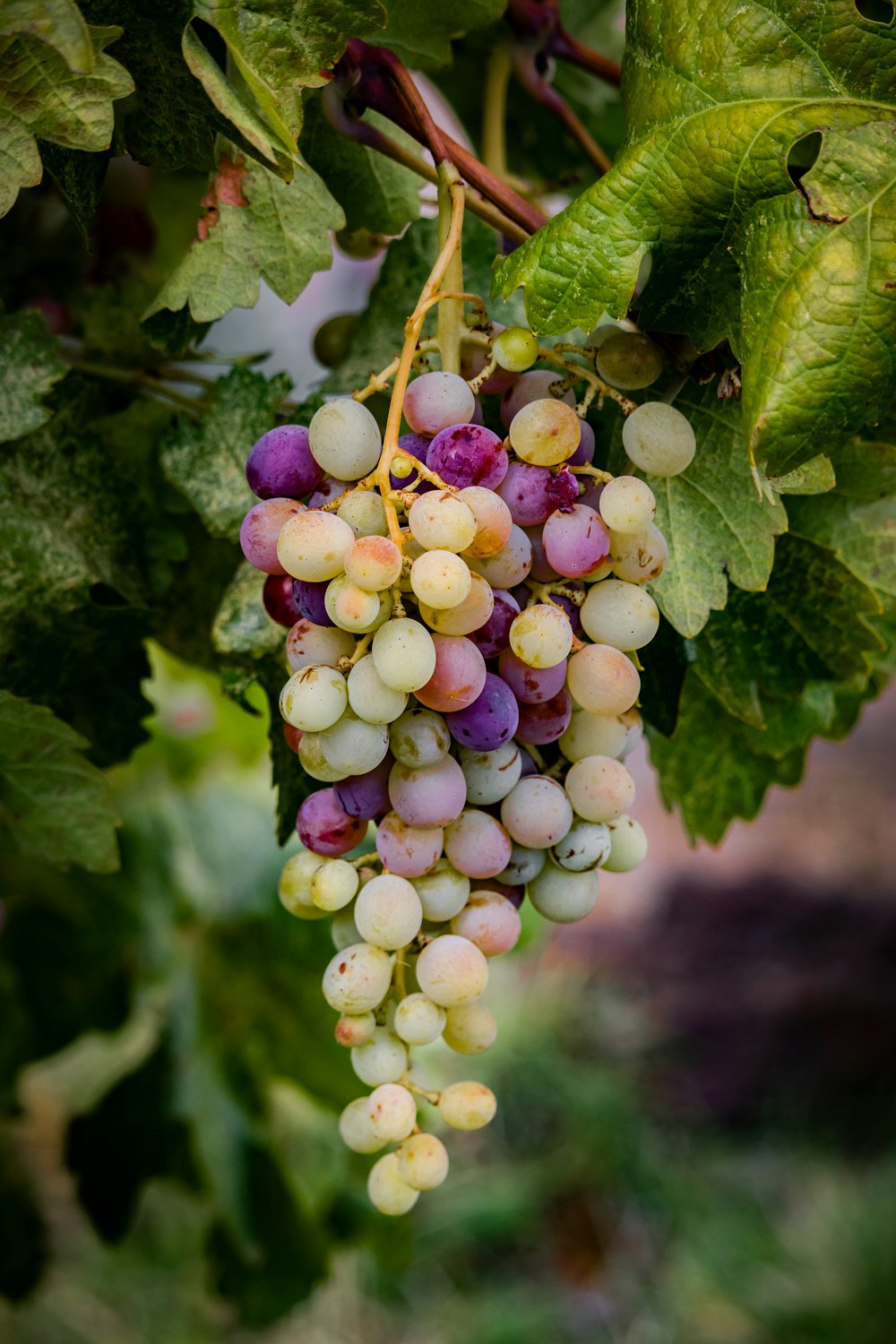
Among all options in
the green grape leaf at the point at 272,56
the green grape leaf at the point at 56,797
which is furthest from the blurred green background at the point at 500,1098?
the green grape leaf at the point at 272,56

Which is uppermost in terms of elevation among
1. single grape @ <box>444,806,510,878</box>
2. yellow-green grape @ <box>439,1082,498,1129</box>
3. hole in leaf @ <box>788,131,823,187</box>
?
hole in leaf @ <box>788,131,823,187</box>

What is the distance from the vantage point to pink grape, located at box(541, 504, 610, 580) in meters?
0.31

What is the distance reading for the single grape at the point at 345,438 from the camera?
30 centimetres

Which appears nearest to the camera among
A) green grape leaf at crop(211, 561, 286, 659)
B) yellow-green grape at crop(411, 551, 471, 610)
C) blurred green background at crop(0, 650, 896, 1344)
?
yellow-green grape at crop(411, 551, 471, 610)

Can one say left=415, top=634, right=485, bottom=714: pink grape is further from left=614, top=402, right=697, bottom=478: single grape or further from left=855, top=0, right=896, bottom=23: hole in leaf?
left=855, top=0, right=896, bottom=23: hole in leaf

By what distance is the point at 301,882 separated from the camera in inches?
13.7

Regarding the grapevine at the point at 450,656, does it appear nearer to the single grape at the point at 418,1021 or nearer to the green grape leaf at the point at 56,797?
the single grape at the point at 418,1021

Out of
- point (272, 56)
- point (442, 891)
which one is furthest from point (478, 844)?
point (272, 56)

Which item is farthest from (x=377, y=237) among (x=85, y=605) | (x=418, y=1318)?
(x=418, y=1318)

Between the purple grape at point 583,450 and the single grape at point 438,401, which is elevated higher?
the single grape at point 438,401

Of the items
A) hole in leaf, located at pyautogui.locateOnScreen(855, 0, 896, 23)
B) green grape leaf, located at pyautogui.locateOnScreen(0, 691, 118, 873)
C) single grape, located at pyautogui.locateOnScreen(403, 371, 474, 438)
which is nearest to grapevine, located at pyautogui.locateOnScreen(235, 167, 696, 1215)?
single grape, located at pyautogui.locateOnScreen(403, 371, 474, 438)

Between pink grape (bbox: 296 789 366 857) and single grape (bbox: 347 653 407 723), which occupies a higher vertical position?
A: single grape (bbox: 347 653 407 723)

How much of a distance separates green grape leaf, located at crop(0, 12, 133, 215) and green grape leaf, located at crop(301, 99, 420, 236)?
0.11 meters

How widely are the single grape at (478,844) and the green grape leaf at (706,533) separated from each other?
0.30 ft
